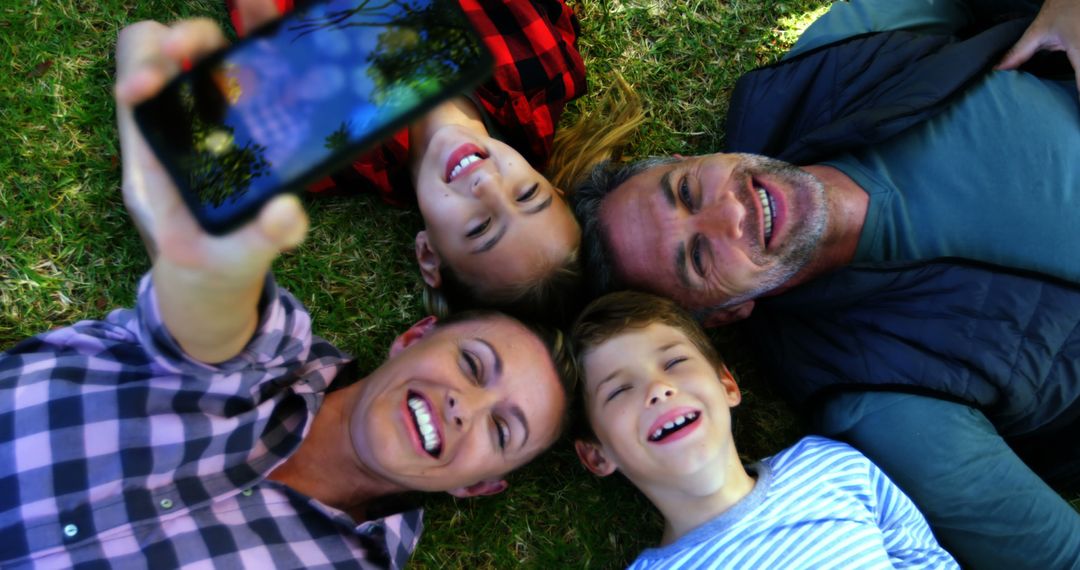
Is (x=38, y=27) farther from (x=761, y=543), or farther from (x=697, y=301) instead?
(x=761, y=543)

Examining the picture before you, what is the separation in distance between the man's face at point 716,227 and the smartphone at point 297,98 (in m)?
1.53

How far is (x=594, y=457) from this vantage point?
9.85 feet

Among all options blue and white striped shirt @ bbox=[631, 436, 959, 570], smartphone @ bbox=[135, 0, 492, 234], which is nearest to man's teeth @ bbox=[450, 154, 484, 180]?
smartphone @ bbox=[135, 0, 492, 234]

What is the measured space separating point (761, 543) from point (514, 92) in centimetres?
214

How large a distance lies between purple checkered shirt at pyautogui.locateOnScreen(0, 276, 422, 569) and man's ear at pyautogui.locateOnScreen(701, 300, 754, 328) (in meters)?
1.74

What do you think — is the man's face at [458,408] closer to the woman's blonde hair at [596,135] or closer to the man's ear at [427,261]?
the man's ear at [427,261]

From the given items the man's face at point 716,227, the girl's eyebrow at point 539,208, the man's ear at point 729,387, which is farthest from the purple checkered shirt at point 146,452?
the man's ear at point 729,387

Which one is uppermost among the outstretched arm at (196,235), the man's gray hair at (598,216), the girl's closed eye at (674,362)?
the outstretched arm at (196,235)

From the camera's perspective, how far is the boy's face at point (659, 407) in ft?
8.45

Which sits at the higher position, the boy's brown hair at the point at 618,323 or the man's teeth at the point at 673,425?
the boy's brown hair at the point at 618,323

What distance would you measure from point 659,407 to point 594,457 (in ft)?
1.87

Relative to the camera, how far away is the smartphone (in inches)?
55.6

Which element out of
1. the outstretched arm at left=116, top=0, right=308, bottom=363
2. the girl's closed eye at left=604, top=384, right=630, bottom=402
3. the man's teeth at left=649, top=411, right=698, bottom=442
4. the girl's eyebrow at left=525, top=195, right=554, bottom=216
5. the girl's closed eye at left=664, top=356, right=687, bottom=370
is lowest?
the man's teeth at left=649, top=411, right=698, bottom=442

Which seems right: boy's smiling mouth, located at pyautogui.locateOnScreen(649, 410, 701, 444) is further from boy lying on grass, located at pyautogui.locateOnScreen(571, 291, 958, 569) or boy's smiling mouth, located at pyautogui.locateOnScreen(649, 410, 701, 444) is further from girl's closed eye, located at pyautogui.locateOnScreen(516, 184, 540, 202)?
girl's closed eye, located at pyautogui.locateOnScreen(516, 184, 540, 202)
